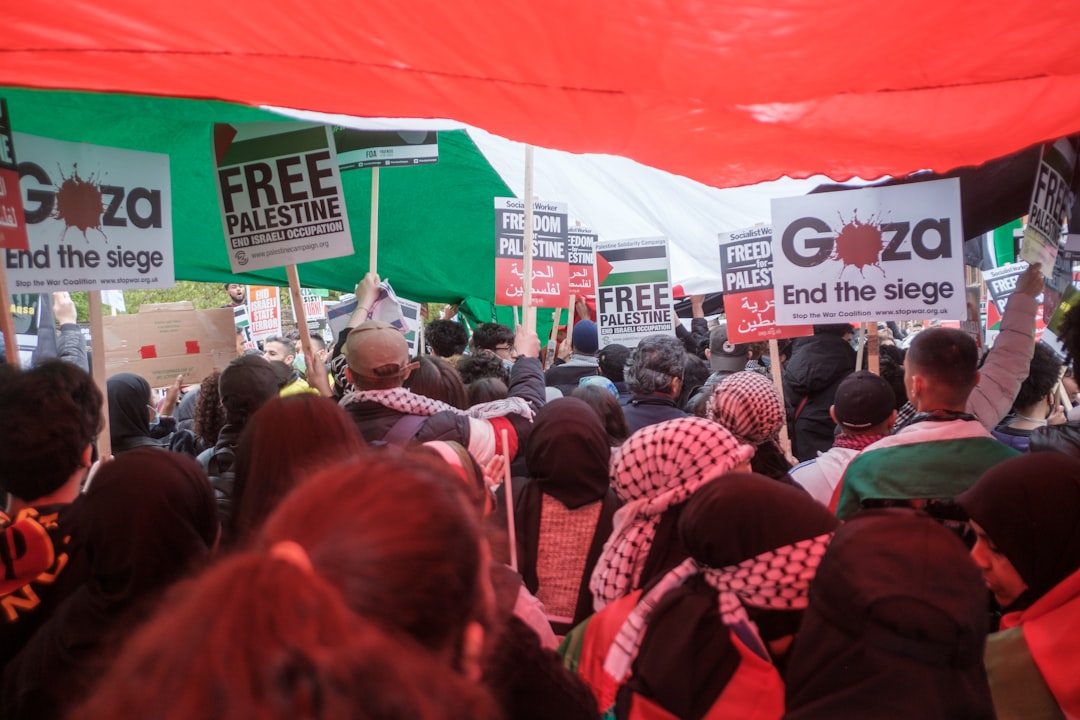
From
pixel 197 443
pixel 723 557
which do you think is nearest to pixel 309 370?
pixel 197 443

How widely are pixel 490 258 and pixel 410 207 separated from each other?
1.80 meters

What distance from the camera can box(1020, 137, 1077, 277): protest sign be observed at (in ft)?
13.8

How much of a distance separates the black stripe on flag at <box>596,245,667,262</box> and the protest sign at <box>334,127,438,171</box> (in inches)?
99.5

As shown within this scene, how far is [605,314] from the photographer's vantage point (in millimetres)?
8047

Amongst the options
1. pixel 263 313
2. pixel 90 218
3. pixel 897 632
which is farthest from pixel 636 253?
pixel 263 313

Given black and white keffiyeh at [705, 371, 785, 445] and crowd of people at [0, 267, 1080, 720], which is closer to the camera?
crowd of people at [0, 267, 1080, 720]

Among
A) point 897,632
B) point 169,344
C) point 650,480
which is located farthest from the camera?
point 169,344

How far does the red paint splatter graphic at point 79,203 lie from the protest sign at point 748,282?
13.6ft

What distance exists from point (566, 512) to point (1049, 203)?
2.88 metres

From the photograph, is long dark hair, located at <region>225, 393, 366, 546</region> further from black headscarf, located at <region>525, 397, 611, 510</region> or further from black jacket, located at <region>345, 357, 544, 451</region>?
black headscarf, located at <region>525, 397, 611, 510</region>

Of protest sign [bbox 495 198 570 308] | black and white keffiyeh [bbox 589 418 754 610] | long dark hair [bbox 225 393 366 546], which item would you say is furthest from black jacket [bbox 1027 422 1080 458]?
protest sign [bbox 495 198 570 308]

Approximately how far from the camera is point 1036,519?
7.98ft

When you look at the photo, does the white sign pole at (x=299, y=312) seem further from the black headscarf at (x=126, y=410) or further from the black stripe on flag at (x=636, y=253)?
the black stripe on flag at (x=636, y=253)

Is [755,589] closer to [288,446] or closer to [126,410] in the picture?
[288,446]
